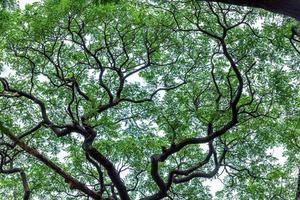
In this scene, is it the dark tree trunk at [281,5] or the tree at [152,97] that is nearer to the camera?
the dark tree trunk at [281,5]

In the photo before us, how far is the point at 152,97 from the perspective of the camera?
13.3 m

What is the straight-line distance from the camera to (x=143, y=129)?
43.5 ft

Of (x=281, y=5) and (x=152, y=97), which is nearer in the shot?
(x=281, y=5)

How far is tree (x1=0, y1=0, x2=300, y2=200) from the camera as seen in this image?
1201 cm

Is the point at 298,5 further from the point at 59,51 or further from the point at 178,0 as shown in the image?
the point at 59,51

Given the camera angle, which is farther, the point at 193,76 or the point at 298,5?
the point at 193,76

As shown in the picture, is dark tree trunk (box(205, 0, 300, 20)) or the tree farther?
the tree

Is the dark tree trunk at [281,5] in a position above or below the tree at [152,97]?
below

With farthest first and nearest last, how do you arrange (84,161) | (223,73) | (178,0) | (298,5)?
(84,161)
(223,73)
(178,0)
(298,5)

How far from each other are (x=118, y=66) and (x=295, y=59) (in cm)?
466

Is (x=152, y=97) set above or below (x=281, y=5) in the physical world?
above

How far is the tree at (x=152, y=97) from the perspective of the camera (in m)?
12.0

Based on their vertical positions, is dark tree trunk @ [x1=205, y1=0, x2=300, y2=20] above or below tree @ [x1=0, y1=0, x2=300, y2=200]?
below

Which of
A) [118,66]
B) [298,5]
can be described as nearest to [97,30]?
[118,66]
